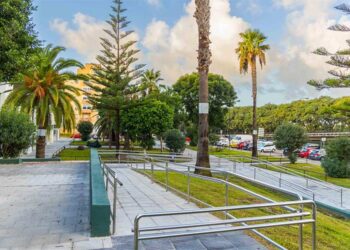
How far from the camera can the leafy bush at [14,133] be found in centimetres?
1770

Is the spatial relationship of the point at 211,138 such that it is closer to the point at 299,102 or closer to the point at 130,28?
the point at 130,28

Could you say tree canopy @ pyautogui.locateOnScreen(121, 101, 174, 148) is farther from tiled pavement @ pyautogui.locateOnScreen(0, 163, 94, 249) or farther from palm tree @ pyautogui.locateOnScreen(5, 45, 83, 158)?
tiled pavement @ pyautogui.locateOnScreen(0, 163, 94, 249)

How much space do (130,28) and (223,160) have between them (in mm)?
13168

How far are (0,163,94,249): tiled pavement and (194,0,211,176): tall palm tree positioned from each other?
475 centimetres

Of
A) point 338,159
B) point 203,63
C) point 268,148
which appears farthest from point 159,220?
point 268,148

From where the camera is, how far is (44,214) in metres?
6.32

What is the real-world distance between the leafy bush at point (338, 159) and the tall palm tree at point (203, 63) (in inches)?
401

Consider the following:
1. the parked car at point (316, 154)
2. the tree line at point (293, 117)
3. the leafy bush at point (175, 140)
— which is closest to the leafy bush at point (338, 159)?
the leafy bush at point (175, 140)

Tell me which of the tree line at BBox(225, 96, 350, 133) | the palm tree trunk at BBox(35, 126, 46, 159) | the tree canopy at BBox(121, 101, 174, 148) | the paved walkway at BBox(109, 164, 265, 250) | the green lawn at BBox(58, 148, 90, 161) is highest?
the tree line at BBox(225, 96, 350, 133)

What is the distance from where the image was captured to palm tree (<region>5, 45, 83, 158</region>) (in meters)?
19.5

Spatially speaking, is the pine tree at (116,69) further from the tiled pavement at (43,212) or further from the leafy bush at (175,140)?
the tiled pavement at (43,212)

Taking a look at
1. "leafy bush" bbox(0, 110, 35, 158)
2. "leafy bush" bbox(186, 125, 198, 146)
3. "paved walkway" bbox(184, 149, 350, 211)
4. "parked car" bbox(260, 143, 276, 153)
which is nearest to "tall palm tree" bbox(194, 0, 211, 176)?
"paved walkway" bbox(184, 149, 350, 211)

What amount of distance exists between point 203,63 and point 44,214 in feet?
28.3

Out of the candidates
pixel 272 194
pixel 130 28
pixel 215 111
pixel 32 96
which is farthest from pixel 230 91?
pixel 272 194
